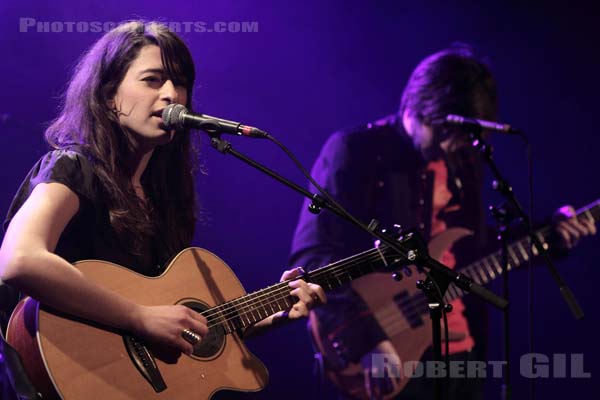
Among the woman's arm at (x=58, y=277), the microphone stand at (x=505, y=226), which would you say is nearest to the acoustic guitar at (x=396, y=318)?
the microphone stand at (x=505, y=226)

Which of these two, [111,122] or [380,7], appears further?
[380,7]

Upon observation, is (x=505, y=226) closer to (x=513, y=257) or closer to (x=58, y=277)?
(x=513, y=257)

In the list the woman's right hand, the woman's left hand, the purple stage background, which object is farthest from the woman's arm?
the purple stage background

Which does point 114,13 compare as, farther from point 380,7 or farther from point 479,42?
point 479,42

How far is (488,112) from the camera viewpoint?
4.41 metres

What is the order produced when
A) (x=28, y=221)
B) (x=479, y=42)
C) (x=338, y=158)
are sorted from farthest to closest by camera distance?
(x=479, y=42), (x=338, y=158), (x=28, y=221)

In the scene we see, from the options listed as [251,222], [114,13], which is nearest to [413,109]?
[251,222]

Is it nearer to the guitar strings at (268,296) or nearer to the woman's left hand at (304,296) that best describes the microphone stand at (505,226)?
the guitar strings at (268,296)

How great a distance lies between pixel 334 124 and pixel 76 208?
98.8 inches

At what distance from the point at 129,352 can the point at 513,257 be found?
2679 mm

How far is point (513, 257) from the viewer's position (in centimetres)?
448

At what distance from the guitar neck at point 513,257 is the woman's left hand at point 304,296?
1.73 metres

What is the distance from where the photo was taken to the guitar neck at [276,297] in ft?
9.33

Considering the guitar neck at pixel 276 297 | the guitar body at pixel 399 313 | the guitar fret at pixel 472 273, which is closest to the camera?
the guitar neck at pixel 276 297
